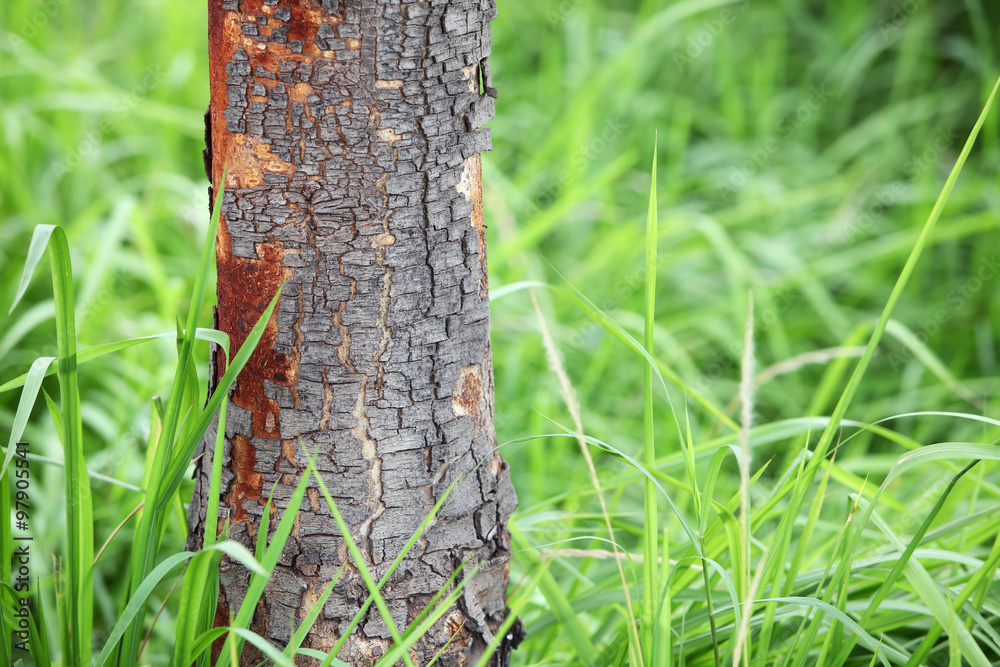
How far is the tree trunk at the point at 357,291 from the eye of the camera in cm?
61

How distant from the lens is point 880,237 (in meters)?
2.18

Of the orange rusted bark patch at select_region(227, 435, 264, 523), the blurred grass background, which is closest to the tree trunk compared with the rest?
the orange rusted bark patch at select_region(227, 435, 264, 523)

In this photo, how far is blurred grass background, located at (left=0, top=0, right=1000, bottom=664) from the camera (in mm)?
1565

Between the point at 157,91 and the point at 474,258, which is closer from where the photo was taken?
the point at 474,258

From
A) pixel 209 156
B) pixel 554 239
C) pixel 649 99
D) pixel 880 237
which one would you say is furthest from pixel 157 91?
pixel 880 237

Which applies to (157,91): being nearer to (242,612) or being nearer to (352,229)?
(352,229)

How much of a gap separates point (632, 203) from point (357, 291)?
5.69 feet

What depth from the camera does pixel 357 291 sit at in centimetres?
65

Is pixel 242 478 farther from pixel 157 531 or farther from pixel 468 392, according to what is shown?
pixel 468 392

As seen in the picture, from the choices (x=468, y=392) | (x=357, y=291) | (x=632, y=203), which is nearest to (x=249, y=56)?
(x=357, y=291)

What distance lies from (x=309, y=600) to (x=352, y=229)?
0.35 meters

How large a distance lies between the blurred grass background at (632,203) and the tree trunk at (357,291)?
452 millimetres

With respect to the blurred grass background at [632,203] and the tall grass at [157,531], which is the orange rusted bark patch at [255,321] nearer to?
the tall grass at [157,531]

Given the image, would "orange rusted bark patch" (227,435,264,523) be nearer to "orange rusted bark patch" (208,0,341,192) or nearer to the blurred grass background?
"orange rusted bark patch" (208,0,341,192)
